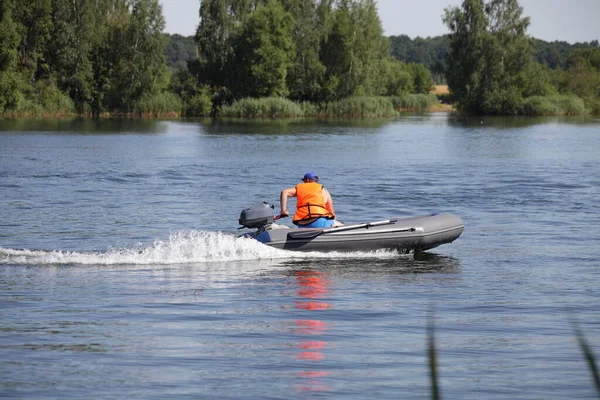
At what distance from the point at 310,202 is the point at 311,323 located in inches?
153

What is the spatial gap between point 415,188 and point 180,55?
16531 centimetres

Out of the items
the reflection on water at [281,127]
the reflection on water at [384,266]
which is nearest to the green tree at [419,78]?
the reflection on water at [281,127]

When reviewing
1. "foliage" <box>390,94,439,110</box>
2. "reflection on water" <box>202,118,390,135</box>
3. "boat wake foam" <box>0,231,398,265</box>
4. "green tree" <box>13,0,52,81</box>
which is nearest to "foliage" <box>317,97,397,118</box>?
"reflection on water" <box>202,118,390,135</box>

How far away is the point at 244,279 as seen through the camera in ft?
37.6

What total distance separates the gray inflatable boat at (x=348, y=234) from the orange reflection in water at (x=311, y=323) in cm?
74

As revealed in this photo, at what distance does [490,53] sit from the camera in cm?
7288

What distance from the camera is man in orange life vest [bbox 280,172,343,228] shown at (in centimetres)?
1274

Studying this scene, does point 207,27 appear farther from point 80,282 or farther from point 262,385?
point 262,385

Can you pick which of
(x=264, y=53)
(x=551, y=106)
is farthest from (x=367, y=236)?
(x=551, y=106)

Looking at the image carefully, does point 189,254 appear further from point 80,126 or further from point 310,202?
point 80,126

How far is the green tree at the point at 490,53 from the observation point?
72125mm

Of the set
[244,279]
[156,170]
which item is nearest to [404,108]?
[156,170]

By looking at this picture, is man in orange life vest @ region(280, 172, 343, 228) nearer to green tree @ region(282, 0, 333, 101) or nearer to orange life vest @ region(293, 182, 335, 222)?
orange life vest @ region(293, 182, 335, 222)

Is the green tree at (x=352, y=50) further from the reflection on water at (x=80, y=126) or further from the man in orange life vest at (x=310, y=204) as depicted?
the man in orange life vest at (x=310, y=204)
